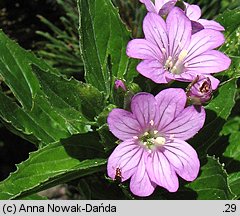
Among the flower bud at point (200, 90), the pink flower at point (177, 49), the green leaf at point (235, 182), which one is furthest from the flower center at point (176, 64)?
the green leaf at point (235, 182)

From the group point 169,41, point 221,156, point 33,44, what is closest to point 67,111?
point 169,41

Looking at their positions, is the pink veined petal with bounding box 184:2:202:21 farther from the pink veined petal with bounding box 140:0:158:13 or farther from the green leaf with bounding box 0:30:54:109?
the green leaf with bounding box 0:30:54:109

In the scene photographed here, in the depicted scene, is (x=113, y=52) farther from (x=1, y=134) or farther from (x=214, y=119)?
(x=1, y=134)

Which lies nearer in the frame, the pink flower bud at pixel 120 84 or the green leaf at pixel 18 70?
the pink flower bud at pixel 120 84

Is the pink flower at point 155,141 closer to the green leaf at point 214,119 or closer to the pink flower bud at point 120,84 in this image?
the pink flower bud at point 120,84

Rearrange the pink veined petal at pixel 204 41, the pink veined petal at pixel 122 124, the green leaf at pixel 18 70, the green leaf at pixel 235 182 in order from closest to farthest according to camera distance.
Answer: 1. the pink veined petal at pixel 122 124
2. the pink veined petal at pixel 204 41
3. the green leaf at pixel 235 182
4. the green leaf at pixel 18 70
